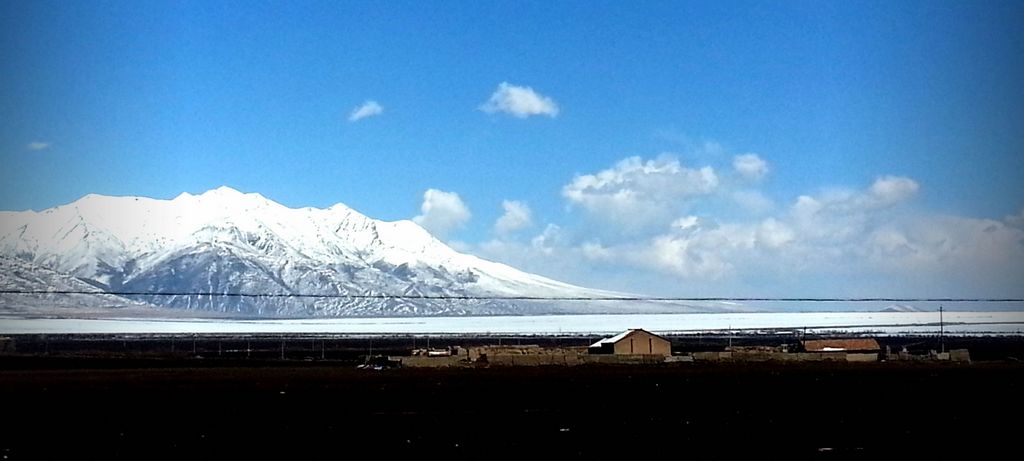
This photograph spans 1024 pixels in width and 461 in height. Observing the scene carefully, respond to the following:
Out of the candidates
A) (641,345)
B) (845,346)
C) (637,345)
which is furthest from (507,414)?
(845,346)

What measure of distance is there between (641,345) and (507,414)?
81299 millimetres

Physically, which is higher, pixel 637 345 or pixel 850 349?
pixel 637 345

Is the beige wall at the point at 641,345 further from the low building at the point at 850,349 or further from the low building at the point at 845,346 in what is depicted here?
the low building at the point at 845,346

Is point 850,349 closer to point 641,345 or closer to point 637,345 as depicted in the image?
point 641,345

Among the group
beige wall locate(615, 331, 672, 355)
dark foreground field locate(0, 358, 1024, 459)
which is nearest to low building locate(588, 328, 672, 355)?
beige wall locate(615, 331, 672, 355)

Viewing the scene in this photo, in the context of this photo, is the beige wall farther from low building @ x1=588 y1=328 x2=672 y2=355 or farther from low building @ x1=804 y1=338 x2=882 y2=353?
low building @ x1=804 y1=338 x2=882 y2=353

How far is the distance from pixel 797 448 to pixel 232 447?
60.1 ft

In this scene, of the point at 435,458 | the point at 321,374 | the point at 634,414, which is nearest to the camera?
the point at 435,458

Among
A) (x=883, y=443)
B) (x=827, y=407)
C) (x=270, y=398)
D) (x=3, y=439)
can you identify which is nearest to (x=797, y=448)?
(x=883, y=443)

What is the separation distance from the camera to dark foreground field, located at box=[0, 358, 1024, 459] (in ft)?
146

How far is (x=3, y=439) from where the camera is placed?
158ft

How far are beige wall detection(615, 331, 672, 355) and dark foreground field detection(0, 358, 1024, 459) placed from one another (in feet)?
107

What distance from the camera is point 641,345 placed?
139750mm

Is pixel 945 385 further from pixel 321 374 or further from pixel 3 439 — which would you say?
pixel 3 439
